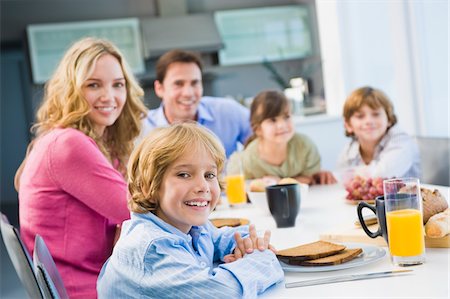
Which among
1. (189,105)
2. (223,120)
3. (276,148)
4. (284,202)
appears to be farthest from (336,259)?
(223,120)

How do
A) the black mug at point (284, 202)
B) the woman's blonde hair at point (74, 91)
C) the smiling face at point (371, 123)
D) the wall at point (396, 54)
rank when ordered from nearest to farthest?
the black mug at point (284, 202) < the woman's blonde hair at point (74, 91) < the smiling face at point (371, 123) < the wall at point (396, 54)

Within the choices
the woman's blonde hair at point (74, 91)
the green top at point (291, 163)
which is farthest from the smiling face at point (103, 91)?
the green top at point (291, 163)

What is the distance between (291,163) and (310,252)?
1.33m

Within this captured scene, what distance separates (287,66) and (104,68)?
603 cm

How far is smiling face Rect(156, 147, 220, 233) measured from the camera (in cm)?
128

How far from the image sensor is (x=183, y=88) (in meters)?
2.97

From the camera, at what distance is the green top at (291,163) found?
8.57 feet

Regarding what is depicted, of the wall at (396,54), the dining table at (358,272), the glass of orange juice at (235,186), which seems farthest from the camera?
the wall at (396,54)

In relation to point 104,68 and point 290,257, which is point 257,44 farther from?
point 290,257

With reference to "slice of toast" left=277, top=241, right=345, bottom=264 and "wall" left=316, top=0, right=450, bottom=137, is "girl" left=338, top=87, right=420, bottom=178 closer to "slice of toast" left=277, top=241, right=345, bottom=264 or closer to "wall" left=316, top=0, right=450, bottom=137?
"wall" left=316, top=0, right=450, bottom=137

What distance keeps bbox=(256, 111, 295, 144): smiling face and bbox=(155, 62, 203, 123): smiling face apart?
413 millimetres

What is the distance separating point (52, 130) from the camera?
1.88m

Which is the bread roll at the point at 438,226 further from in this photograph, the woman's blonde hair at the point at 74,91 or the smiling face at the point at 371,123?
the smiling face at the point at 371,123

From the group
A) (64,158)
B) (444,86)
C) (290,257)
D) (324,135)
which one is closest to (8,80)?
(324,135)
